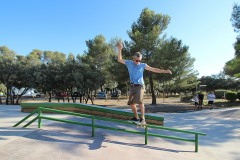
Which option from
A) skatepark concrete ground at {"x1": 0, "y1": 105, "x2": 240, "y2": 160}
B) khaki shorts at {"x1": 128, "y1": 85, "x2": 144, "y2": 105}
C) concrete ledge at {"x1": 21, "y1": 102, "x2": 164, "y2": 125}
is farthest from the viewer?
concrete ledge at {"x1": 21, "y1": 102, "x2": 164, "y2": 125}

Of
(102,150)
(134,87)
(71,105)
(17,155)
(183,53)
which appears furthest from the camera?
(183,53)

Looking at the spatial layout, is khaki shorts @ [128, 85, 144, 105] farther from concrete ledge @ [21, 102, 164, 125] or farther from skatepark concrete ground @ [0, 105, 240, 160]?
concrete ledge @ [21, 102, 164, 125]

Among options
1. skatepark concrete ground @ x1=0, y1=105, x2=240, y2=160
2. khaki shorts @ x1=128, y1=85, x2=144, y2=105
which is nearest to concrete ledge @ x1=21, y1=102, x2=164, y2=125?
skatepark concrete ground @ x1=0, y1=105, x2=240, y2=160

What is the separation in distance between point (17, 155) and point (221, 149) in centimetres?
643

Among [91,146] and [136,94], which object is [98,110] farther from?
[91,146]

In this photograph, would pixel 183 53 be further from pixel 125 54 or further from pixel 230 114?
pixel 230 114

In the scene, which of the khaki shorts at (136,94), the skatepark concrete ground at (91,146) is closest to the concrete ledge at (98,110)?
the skatepark concrete ground at (91,146)

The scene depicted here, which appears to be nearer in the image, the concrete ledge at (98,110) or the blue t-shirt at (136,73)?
the blue t-shirt at (136,73)

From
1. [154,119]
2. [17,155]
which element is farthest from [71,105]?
[17,155]

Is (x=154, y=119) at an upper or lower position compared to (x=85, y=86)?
lower

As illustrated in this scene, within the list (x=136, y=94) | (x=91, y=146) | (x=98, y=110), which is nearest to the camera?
(x=91, y=146)

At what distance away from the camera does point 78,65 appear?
78.4 ft

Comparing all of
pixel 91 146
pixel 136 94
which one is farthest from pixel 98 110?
pixel 91 146

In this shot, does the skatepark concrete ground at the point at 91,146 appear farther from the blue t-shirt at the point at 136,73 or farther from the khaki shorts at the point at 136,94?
the blue t-shirt at the point at 136,73
